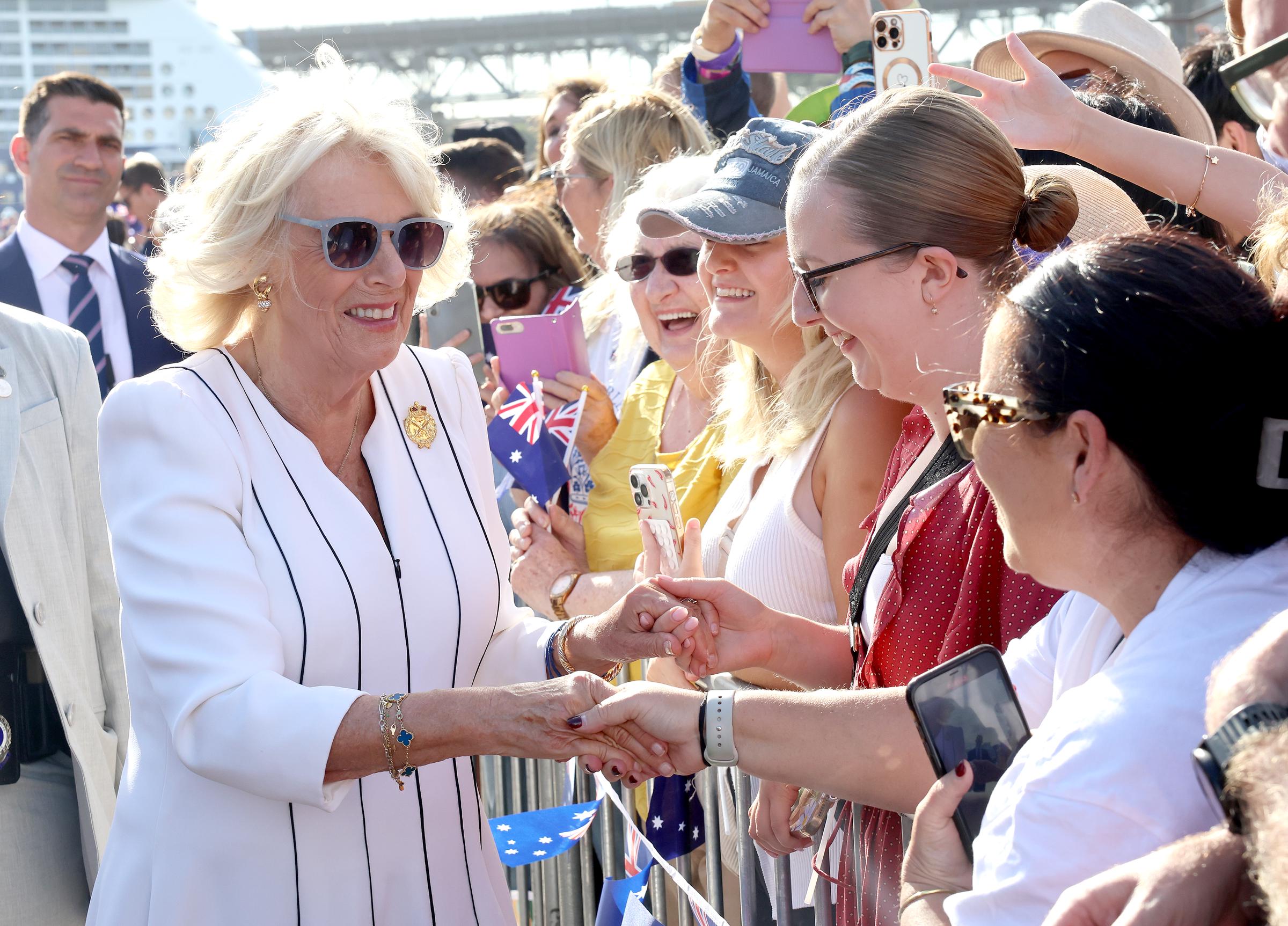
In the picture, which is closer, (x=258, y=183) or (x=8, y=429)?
(x=258, y=183)

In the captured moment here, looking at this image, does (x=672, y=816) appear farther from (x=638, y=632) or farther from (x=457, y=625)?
(x=457, y=625)

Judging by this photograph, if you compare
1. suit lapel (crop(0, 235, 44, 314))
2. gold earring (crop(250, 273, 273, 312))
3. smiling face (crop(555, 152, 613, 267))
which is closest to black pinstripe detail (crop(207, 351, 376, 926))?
gold earring (crop(250, 273, 273, 312))

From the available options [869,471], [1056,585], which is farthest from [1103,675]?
[869,471]

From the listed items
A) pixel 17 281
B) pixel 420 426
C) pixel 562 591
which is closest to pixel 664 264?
pixel 562 591

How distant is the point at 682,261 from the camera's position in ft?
11.8

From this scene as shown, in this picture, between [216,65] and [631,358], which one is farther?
[216,65]

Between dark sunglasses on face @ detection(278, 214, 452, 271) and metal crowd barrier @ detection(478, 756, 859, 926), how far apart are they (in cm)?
112

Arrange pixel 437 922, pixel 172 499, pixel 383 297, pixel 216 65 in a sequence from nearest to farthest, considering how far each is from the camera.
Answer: pixel 172 499 → pixel 437 922 → pixel 383 297 → pixel 216 65

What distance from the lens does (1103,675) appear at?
1416mm

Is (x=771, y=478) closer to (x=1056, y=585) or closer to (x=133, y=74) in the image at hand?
(x=1056, y=585)

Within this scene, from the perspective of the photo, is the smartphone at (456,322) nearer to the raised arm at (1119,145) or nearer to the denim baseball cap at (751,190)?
the denim baseball cap at (751,190)

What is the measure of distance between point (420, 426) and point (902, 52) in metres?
1.46

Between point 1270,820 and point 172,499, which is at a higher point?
point 1270,820

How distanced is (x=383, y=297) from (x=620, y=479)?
1.32 m
